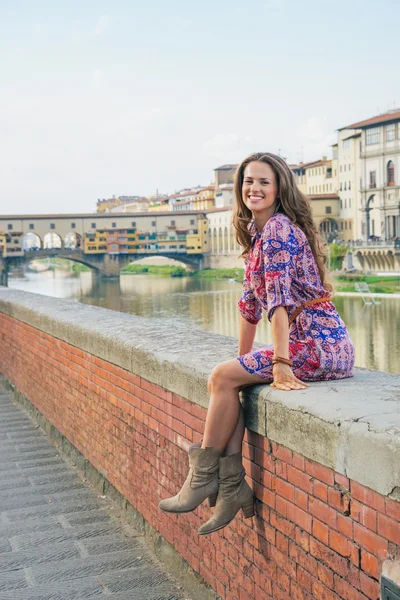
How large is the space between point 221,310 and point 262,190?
35.9 m

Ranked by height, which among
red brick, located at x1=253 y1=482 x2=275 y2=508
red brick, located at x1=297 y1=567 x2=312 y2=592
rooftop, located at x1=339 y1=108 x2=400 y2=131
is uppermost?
rooftop, located at x1=339 y1=108 x2=400 y2=131

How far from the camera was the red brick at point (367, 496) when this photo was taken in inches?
69.1

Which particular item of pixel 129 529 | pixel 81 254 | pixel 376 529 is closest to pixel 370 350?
pixel 129 529

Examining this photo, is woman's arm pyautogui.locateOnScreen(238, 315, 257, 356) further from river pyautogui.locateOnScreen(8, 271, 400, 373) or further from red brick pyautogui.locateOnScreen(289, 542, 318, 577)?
river pyautogui.locateOnScreen(8, 271, 400, 373)

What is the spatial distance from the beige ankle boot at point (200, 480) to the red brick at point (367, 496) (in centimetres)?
62

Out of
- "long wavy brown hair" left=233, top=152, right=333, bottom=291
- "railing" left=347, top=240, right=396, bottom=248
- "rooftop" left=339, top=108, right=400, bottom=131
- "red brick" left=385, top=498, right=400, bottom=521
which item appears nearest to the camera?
"red brick" left=385, top=498, right=400, bottom=521

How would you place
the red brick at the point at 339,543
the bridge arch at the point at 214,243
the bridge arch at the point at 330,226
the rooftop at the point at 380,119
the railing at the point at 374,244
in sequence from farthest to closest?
the bridge arch at the point at 214,243, the bridge arch at the point at 330,226, the rooftop at the point at 380,119, the railing at the point at 374,244, the red brick at the point at 339,543

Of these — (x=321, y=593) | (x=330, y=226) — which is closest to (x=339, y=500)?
(x=321, y=593)

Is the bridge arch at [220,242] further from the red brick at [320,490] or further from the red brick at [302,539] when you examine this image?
the red brick at [320,490]

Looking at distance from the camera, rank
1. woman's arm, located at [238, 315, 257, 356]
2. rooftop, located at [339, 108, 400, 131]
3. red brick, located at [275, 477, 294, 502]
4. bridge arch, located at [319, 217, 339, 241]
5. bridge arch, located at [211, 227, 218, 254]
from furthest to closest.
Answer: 1. bridge arch, located at [211, 227, 218, 254]
2. bridge arch, located at [319, 217, 339, 241]
3. rooftop, located at [339, 108, 400, 131]
4. woman's arm, located at [238, 315, 257, 356]
5. red brick, located at [275, 477, 294, 502]

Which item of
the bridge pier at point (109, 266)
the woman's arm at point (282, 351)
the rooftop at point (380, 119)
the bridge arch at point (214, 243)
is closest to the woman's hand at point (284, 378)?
the woman's arm at point (282, 351)

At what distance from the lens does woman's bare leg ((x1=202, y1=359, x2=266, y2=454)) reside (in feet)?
7.79

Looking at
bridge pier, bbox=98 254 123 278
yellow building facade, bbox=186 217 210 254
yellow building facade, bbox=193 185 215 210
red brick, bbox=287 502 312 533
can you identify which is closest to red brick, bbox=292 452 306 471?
red brick, bbox=287 502 312 533

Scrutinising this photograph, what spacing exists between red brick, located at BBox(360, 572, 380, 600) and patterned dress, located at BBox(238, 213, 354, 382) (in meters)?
0.67
